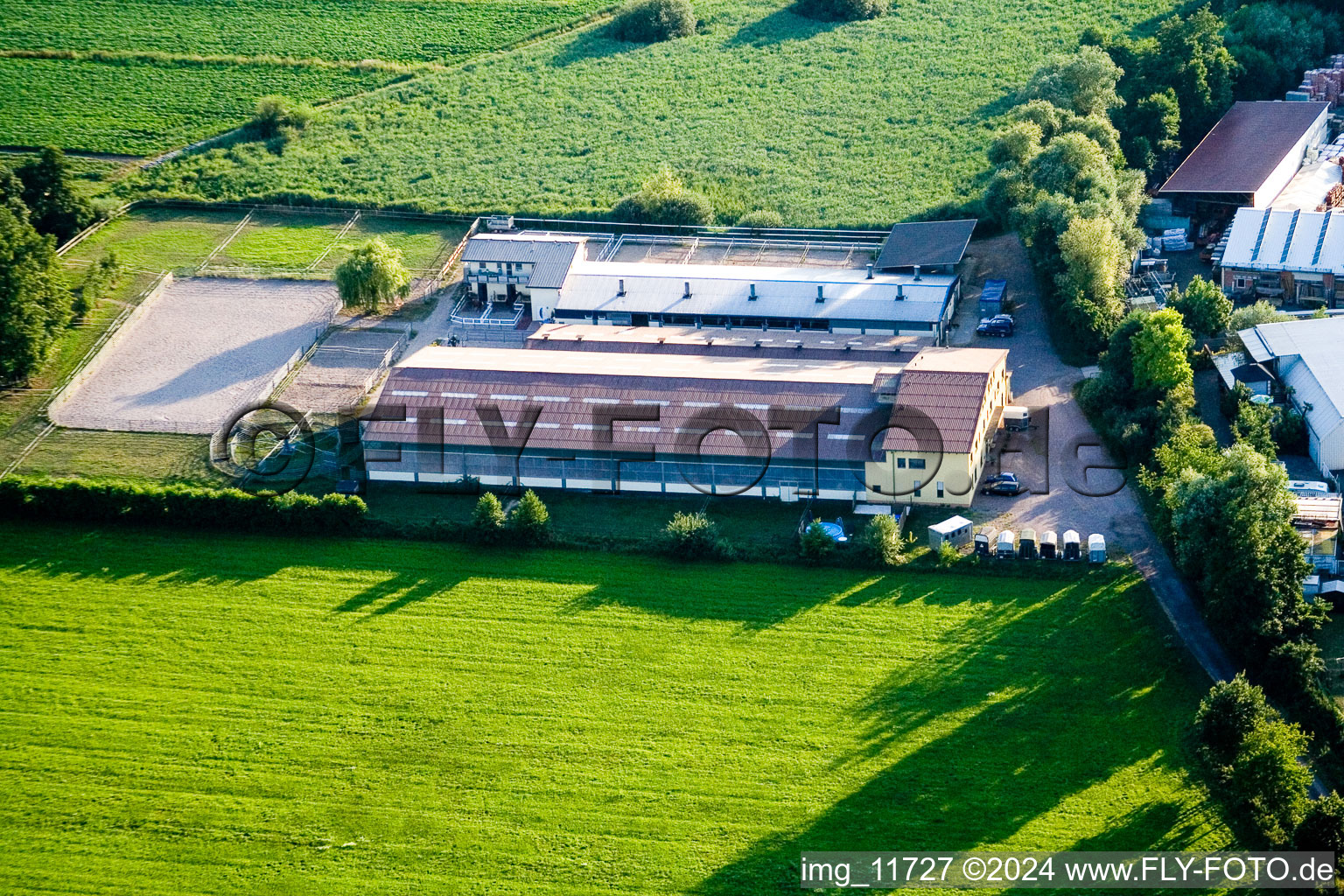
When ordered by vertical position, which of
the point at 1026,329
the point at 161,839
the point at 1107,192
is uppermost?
the point at 1107,192

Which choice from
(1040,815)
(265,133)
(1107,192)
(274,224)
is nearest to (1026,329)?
(1107,192)

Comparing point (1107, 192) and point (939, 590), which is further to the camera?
point (1107, 192)

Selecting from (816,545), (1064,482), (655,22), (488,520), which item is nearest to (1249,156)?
(1064,482)

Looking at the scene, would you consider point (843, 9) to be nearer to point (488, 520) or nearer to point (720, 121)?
point (720, 121)

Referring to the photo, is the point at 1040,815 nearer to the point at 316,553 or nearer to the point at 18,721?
the point at 316,553

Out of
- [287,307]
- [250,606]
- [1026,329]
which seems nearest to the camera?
[250,606]

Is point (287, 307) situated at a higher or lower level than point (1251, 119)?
lower

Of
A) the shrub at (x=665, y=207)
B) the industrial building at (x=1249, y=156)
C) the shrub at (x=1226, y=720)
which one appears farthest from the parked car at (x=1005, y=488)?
the shrub at (x=665, y=207)
